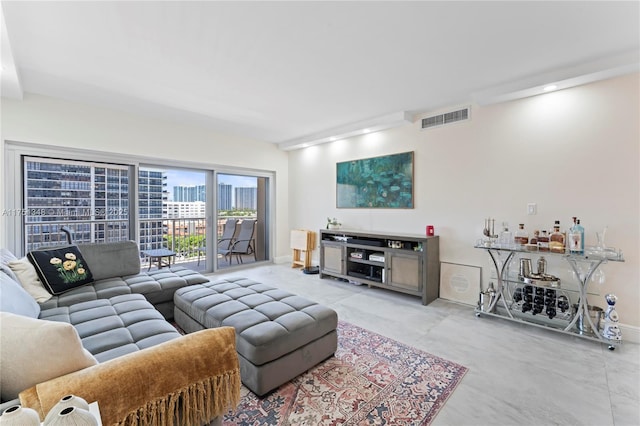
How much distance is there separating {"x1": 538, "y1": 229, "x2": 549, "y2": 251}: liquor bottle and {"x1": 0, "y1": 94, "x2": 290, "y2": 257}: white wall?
4.58 m

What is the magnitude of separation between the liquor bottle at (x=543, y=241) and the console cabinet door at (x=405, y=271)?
124cm

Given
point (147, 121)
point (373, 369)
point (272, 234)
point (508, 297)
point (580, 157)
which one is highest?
point (147, 121)

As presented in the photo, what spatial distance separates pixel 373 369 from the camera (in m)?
2.13

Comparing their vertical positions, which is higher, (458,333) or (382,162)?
(382,162)

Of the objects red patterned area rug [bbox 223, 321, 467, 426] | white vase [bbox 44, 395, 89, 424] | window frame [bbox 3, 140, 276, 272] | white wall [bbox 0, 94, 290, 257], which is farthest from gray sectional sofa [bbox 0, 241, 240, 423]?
white wall [bbox 0, 94, 290, 257]

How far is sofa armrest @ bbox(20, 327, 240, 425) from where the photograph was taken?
103cm

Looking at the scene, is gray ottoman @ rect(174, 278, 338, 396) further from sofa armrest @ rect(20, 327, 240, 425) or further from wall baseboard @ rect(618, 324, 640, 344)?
wall baseboard @ rect(618, 324, 640, 344)

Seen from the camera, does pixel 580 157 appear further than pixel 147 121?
No

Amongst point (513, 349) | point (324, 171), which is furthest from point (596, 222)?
point (324, 171)

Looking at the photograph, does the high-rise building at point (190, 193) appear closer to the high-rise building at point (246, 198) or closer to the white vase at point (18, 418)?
the high-rise building at point (246, 198)

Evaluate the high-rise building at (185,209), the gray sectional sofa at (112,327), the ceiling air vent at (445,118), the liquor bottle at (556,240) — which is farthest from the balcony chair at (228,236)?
the liquor bottle at (556,240)

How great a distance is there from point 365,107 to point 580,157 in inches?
95.0

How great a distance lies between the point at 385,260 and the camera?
3.95 metres

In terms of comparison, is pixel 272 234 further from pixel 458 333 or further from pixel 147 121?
pixel 458 333
